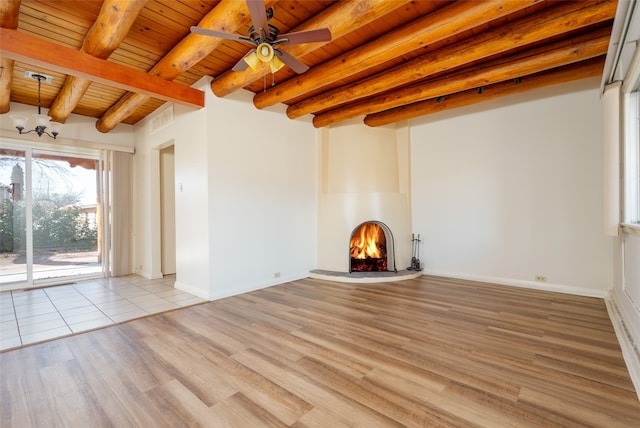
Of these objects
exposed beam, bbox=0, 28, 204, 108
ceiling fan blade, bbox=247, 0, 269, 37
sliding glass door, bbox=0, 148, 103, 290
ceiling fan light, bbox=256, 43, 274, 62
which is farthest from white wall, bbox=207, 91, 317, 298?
sliding glass door, bbox=0, 148, 103, 290

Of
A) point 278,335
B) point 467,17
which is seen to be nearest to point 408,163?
point 467,17

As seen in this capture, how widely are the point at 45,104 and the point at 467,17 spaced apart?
6.22 meters

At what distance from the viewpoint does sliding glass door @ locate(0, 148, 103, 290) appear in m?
4.58

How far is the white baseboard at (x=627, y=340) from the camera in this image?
1.90 m

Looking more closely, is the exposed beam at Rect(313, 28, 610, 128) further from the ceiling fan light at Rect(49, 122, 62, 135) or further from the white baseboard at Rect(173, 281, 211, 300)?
the ceiling fan light at Rect(49, 122, 62, 135)

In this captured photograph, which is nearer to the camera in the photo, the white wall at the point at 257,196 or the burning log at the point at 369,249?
the white wall at the point at 257,196

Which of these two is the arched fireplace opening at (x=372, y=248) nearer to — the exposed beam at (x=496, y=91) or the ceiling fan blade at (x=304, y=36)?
the exposed beam at (x=496, y=91)

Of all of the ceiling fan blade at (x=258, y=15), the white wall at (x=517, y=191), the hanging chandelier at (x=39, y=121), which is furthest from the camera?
the white wall at (x=517, y=191)

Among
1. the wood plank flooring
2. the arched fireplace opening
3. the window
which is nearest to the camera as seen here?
the wood plank flooring

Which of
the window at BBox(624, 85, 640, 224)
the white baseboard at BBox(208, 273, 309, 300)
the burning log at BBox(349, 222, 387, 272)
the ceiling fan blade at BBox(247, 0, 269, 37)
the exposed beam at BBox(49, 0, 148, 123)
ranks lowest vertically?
the white baseboard at BBox(208, 273, 309, 300)

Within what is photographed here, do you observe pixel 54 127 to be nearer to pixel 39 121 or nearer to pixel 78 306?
pixel 39 121

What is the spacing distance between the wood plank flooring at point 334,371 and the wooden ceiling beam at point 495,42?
106 inches

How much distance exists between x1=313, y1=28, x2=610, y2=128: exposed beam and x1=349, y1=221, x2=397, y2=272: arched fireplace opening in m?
2.01

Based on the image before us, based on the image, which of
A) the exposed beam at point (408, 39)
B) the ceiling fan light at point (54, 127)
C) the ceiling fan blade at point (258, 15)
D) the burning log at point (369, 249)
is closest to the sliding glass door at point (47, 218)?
the ceiling fan light at point (54, 127)
